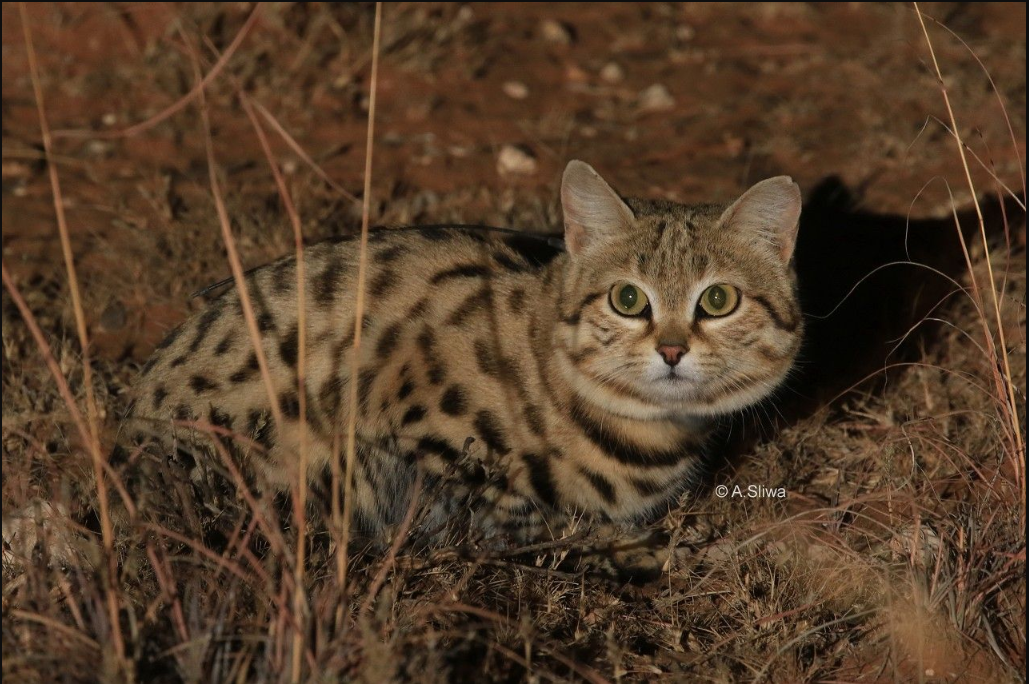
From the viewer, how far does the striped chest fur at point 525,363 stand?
3729 mm

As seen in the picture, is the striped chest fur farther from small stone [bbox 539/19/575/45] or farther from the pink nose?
small stone [bbox 539/19/575/45]

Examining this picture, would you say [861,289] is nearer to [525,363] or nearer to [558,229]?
[558,229]

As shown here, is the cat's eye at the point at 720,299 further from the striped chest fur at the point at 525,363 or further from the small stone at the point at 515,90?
the small stone at the point at 515,90

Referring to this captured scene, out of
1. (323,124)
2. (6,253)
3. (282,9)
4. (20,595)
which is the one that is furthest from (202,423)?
(282,9)

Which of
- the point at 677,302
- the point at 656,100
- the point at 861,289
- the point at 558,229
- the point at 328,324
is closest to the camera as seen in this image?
the point at 677,302

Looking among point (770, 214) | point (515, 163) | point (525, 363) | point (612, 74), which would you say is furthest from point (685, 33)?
point (525, 363)

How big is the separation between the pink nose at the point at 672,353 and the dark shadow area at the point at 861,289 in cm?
97

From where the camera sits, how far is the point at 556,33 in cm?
787

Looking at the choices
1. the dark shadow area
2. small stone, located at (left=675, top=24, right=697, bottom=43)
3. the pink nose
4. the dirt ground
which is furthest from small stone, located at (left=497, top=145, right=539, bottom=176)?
the pink nose

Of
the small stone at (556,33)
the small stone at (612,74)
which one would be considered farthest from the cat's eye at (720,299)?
the small stone at (556,33)

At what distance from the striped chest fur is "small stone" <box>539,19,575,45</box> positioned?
4067mm

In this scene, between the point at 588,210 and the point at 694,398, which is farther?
the point at 588,210

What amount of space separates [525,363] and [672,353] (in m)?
0.61

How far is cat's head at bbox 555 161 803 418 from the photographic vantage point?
3.67m
